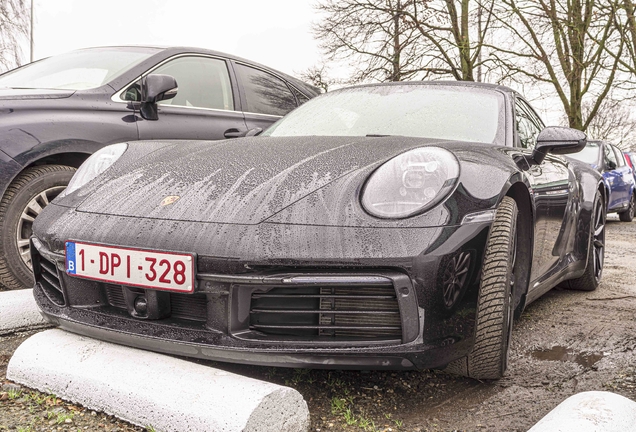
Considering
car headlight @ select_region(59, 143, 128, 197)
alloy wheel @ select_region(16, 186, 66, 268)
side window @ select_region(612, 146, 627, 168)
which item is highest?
car headlight @ select_region(59, 143, 128, 197)

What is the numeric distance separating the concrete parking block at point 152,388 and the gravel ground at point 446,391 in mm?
71

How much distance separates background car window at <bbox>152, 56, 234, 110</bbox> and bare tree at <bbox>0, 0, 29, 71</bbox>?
18.8 m

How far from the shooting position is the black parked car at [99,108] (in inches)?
137

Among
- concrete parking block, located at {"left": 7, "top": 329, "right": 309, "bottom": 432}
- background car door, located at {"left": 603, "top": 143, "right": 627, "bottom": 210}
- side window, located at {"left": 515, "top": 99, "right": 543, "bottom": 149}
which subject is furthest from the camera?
background car door, located at {"left": 603, "top": 143, "right": 627, "bottom": 210}

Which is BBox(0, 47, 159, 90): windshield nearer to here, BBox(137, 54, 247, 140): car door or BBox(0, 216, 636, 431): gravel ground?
BBox(137, 54, 247, 140): car door

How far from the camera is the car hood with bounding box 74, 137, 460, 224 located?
6.79ft

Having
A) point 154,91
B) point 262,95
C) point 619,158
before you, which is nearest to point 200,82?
point 262,95

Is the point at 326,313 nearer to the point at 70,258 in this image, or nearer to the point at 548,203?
the point at 70,258

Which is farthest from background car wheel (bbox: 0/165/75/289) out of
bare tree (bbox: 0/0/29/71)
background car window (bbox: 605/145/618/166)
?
bare tree (bbox: 0/0/29/71)

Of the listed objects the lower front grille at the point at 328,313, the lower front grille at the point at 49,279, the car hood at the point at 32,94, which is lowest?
the lower front grille at the point at 49,279

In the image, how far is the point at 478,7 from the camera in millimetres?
15320

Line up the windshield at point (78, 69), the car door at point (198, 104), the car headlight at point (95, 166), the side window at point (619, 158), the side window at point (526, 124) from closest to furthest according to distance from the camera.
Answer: the car headlight at point (95, 166)
the side window at point (526, 124)
the windshield at point (78, 69)
the car door at point (198, 104)
the side window at point (619, 158)

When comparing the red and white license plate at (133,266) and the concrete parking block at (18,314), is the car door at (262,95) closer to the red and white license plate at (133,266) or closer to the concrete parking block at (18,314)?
the concrete parking block at (18,314)

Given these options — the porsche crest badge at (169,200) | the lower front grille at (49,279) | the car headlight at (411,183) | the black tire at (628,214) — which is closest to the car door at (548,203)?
the car headlight at (411,183)
